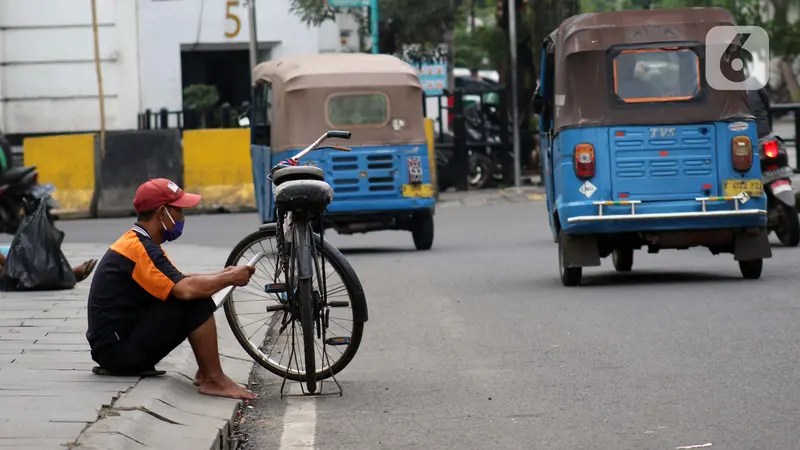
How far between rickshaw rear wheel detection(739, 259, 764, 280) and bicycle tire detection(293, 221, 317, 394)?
21.7 ft

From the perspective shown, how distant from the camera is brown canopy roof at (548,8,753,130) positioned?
14.6 meters

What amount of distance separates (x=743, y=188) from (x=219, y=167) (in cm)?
1674

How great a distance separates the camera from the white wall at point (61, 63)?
36.8m

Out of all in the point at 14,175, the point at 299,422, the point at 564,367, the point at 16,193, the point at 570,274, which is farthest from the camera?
the point at 16,193

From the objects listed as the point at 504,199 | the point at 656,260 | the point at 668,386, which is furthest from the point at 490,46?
the point at 668,386

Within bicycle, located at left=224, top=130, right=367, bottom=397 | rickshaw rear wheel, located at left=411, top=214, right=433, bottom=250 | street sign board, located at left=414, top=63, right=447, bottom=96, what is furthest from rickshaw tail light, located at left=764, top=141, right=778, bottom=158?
street sign board, located at left=414, top=63, right=447, bottom=96

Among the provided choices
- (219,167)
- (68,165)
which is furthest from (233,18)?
(68,165)

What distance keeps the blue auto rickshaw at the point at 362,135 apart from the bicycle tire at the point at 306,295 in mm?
11130

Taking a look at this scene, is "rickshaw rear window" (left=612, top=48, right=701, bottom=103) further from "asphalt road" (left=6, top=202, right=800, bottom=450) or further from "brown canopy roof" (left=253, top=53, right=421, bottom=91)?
"brown canopy roof" (left=253, top=53, right=421, bottom=91)

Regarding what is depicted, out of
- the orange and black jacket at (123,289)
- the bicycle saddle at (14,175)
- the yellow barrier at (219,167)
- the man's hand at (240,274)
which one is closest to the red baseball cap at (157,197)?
the orange and black jacket at (123,289)

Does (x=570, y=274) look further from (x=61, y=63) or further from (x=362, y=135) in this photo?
(x=61, y=63)

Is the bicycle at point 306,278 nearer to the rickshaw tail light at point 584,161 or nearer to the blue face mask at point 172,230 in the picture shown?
the blue face mask at point 172,230

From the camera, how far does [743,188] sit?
14.4 meters

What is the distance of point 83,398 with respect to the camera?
25.3ft
